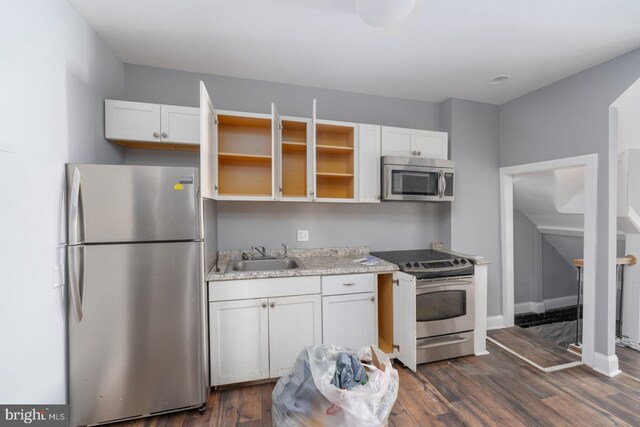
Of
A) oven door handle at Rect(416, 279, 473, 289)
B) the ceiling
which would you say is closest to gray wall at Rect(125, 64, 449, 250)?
the ceiling

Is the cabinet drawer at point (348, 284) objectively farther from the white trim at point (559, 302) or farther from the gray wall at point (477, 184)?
the white trim at point (559, 302)

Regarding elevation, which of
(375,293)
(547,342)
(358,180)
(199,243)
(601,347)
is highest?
(358,180)

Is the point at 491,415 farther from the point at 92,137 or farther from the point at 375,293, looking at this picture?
the point at 92,137

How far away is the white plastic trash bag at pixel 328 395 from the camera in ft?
4.52

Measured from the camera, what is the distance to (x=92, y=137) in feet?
6.13

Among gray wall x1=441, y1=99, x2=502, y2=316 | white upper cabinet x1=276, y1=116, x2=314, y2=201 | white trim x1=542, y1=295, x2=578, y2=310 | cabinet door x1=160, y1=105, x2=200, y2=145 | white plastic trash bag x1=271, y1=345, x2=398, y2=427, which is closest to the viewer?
white plastic trash bag x1=271, y1=345, x2=398, y2=427

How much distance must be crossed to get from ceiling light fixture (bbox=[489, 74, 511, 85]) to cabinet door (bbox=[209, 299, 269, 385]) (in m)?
2.93

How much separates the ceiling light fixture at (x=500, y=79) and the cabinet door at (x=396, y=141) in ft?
2.87

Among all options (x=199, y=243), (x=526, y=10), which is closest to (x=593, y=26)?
(x=526, y=10)

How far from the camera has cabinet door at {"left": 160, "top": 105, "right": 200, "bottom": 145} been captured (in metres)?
2.07

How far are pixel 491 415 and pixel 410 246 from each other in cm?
163

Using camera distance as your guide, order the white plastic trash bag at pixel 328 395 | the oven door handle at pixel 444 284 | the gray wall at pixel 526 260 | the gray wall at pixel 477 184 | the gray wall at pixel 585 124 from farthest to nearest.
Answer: the gray wall at pixel 526 260
the gray wall at pixel 477 184
the oven door handle at pixel 444 284
the gray wall at pixel 585 124
the white plastic trash bag at pixel 328 395

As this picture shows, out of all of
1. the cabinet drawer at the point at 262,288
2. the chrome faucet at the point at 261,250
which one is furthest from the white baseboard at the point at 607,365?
the chrome faucet at the point at 261,250

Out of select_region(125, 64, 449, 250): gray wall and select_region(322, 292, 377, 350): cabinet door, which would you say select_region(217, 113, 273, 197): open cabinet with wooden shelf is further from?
select_region(322, 292, 377, 350): cabinet door
